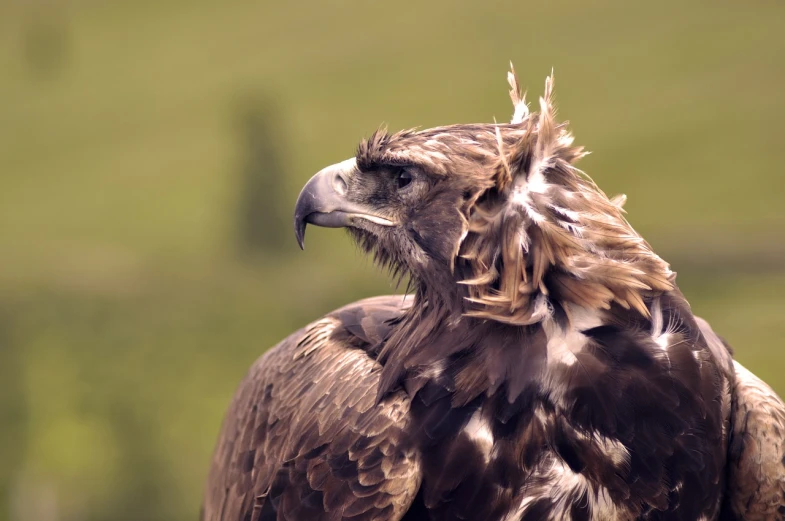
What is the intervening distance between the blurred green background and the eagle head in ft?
133

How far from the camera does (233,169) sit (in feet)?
212

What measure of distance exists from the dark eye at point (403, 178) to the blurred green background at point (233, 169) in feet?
134

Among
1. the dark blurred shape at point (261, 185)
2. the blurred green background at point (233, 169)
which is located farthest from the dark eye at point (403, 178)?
the dark blurred shape at point (261, 185)

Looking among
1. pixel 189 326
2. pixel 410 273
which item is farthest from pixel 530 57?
pixel 410 273

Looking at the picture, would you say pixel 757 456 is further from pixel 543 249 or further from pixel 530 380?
pixel 543 249

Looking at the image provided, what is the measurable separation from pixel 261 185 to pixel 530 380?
61.1 meters

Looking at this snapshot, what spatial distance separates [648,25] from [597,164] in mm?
15002

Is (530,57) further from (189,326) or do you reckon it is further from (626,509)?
(626,509)

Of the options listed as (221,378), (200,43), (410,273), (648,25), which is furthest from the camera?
(200,43)

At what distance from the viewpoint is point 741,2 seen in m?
69.9

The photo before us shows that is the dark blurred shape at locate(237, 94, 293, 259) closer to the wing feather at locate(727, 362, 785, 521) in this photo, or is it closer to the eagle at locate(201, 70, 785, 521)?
the eagle at locate(201, 70, 785, 521)

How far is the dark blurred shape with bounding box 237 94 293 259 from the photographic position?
207ft

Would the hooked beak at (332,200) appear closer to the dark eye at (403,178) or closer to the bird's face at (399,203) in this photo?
the bird's face at (399,203)

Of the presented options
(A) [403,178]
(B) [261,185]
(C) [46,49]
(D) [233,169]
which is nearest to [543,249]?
(A) [403,178]
